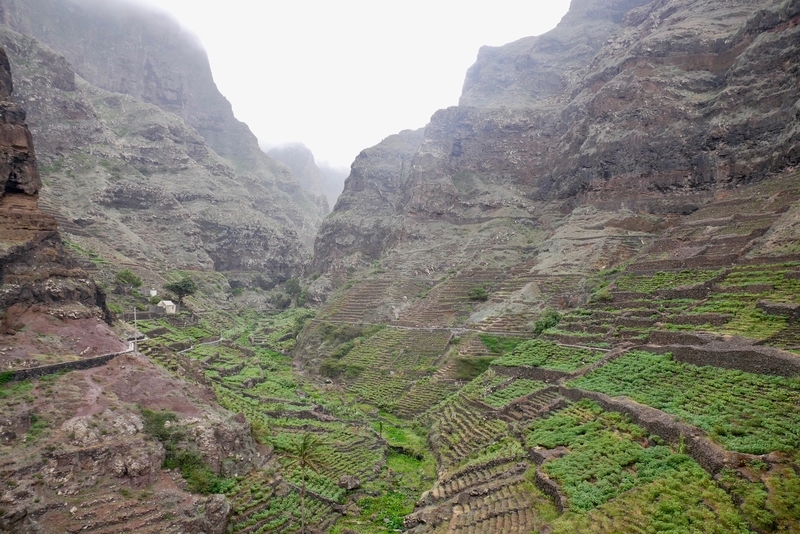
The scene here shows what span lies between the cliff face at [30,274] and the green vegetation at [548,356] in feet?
90.2

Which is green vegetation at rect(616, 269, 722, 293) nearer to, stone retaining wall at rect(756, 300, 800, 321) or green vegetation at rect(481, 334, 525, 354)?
stone retaining wall at rect(756, 300, 800, 321)

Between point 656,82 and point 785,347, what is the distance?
60.2m

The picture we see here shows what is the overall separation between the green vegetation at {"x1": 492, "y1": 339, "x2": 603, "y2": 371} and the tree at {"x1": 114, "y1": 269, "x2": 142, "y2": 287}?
164 ft

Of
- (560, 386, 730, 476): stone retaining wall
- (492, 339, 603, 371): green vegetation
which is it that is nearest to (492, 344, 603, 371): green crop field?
(492, 339, 603, 371): green vegetation

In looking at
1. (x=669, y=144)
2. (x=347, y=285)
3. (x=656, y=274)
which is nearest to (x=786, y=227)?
(x=656, y=274)

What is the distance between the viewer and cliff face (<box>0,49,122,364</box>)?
23766 mm

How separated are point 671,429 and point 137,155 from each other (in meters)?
123

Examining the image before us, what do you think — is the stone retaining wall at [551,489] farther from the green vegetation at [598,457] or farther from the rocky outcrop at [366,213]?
the rocky outcrop at [366,213]

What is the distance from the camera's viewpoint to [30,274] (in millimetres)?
25062

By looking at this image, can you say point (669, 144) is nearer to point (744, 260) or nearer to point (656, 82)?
point (656, 82)

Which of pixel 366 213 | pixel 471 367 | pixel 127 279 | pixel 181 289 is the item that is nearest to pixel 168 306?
pixel 181 289

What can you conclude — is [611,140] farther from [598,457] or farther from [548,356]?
[598,457]

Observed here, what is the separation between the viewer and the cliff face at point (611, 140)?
5672 centimetres

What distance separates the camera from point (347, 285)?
8550cm
